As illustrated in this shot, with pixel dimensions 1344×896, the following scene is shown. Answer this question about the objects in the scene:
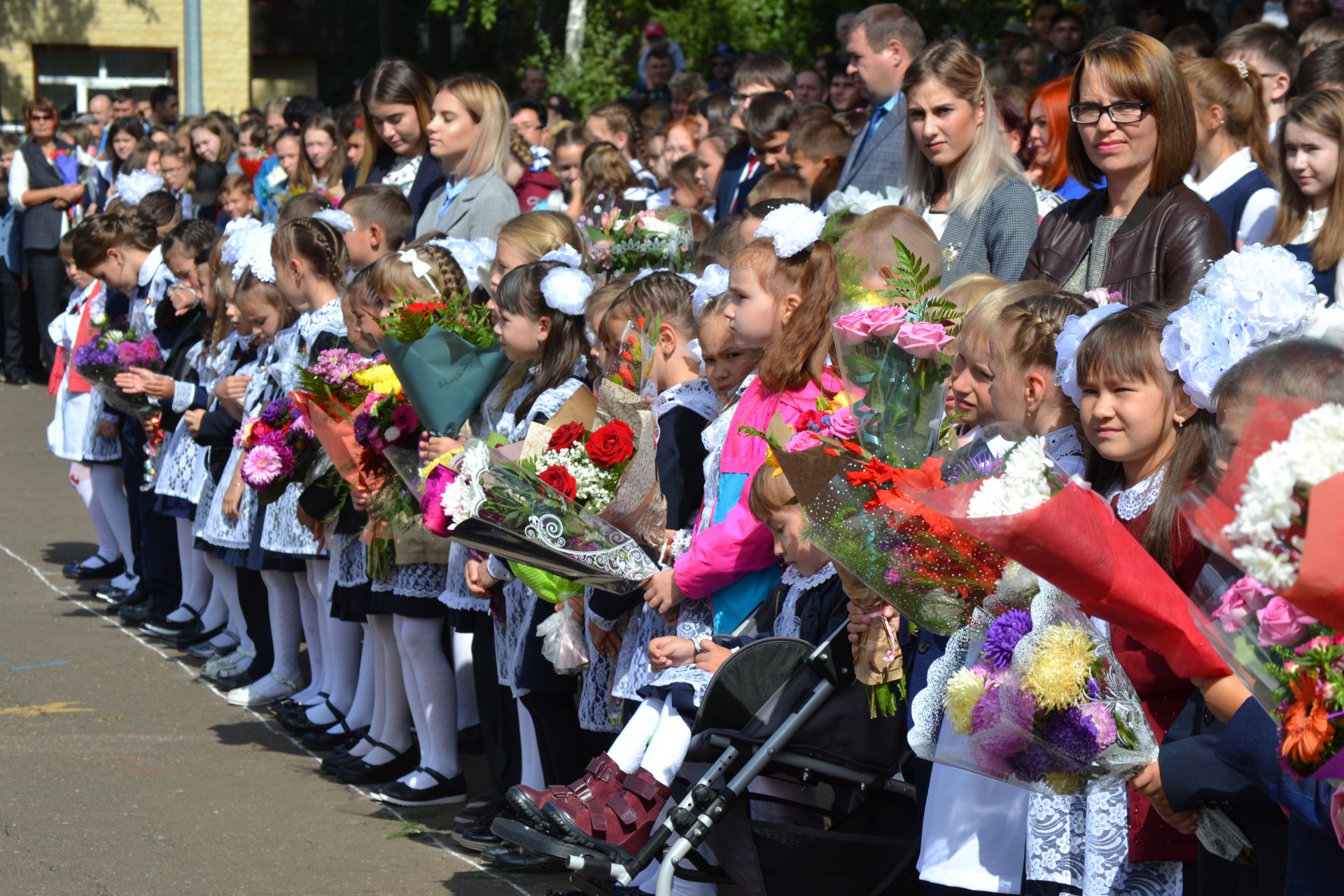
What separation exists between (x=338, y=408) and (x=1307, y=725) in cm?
440

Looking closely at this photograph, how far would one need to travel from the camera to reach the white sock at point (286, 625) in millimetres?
7473

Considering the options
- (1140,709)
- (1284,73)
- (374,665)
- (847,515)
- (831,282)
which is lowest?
(374,665)

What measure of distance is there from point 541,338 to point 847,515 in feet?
7.74

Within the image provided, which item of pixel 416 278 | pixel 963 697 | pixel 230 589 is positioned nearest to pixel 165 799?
pixel 416 278

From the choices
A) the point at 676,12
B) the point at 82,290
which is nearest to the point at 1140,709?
the point at 82,290

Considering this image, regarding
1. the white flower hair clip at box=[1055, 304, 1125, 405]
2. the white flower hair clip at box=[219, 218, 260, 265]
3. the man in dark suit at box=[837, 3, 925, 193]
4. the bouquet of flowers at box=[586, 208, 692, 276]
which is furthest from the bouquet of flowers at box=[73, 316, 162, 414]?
the white flower hair clip at box=[1055, 304, 1125, 405]

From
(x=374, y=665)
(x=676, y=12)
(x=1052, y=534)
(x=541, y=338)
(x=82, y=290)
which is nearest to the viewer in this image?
(x=1052, y=534)

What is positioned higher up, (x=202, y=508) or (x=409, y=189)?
(x=409, y=189)

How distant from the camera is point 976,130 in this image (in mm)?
5656

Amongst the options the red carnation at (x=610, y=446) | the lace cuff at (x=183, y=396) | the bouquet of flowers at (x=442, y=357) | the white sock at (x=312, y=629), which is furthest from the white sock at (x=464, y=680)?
the lace cuff at (x=183, y=396)

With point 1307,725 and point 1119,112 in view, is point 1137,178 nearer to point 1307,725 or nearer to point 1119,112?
point 1119,112

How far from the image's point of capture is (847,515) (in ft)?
11.1

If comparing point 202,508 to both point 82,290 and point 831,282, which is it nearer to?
point 82,290

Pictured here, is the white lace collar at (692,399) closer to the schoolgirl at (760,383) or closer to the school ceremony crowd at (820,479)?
the school ceremony crowd at (820,479)
